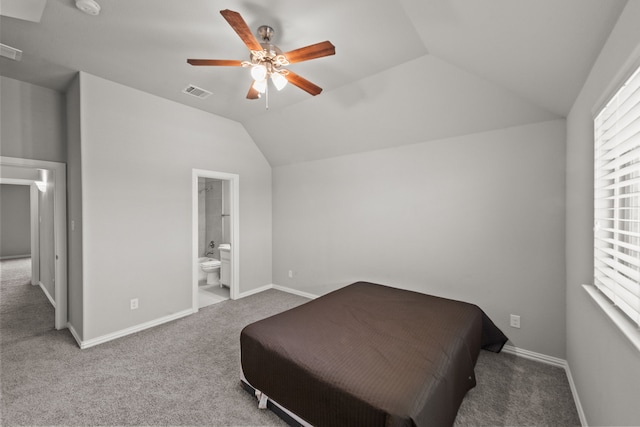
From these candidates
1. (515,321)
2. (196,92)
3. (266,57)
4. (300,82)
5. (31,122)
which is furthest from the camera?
(196,92)

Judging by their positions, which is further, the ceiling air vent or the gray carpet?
the ceiling air vent

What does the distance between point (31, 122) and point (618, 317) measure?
5.02 metres

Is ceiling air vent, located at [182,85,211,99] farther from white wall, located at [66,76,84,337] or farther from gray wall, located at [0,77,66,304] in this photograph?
gray wall, located at [0,77,66,304]

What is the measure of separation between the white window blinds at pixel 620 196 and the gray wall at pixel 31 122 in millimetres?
4756

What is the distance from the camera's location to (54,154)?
302 centimetres

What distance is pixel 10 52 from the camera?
229 cm

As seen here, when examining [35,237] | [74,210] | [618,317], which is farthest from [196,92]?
[35,237]

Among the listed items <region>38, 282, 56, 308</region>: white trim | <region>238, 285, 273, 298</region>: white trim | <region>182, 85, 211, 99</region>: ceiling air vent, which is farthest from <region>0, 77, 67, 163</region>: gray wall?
<region>238, 285, 273, 298</region>: white trim

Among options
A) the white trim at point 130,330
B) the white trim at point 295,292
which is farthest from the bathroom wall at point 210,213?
the white trim at point 130,330

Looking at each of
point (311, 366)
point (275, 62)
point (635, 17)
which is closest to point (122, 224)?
point (275, 62)

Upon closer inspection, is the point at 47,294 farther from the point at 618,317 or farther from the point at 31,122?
the point at 618,317

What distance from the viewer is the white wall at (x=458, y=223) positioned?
7.99ft

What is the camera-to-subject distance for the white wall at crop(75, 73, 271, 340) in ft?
9.05

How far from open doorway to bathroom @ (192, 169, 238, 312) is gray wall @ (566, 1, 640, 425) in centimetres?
380
